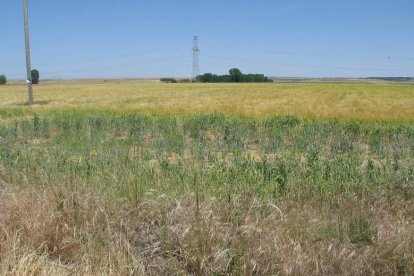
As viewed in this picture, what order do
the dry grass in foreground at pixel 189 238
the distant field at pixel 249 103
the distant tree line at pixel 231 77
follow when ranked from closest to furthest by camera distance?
1. the dry grass in foreground at pixel 189 238
2. the distant field at pixel 249 103
3. the distant tree line at pixel 231 77

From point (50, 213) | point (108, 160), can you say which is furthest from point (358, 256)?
point (108, 160)

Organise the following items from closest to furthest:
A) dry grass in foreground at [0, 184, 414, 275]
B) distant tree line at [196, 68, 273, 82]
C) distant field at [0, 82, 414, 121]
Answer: dry grass in foreground at [0, 184, 414, 275], distant field at [0, 82, 414, 121], distant tree line at [196, 68, 273, 82]

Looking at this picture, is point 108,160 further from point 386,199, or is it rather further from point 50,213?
point 386,199

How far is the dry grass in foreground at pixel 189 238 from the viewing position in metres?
3.03

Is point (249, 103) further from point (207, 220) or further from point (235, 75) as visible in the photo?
point (235, 75)

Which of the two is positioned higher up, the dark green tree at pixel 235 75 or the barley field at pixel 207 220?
the dark green tree at pixel 235 75

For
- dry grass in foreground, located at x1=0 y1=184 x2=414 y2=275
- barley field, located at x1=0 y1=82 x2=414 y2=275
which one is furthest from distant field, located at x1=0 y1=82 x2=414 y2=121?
dry grass in foreground, located at x1=0 y1=184 x2=414 y2=275

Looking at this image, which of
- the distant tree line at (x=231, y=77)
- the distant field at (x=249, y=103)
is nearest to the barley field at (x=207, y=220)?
the distant field at (x=249, y=103)

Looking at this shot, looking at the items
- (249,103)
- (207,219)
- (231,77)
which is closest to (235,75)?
(231,77)

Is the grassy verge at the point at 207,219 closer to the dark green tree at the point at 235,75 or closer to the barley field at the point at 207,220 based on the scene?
the barley field at the point at 207,220

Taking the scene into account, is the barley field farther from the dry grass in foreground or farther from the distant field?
the distant field

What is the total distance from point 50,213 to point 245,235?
169cm

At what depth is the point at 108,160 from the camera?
6098 millimetres

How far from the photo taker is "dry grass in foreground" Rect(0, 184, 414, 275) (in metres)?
3.03
